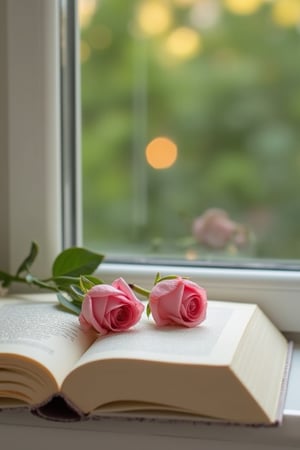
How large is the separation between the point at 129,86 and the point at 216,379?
1.48 m

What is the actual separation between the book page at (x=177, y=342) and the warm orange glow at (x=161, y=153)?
1.19 metres

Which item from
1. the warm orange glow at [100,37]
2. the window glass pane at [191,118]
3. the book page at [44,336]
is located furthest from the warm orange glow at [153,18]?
the book page at [44,336]

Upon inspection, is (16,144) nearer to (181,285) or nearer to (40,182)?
(40,182)

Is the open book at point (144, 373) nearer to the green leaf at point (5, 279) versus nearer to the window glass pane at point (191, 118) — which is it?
the green leaf at point (5, 279)

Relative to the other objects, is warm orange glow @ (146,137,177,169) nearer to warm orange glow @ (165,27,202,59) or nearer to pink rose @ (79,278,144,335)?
warm orange glow @ (165,27,202,59)

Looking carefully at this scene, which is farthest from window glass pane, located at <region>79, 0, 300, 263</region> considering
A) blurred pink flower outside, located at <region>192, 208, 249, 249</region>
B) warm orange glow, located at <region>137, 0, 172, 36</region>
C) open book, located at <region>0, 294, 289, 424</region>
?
open book, located at <region>0, 294, 289, 424</region>

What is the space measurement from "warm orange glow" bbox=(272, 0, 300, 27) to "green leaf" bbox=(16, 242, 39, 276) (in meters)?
1.31

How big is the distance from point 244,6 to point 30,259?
4.39 ft

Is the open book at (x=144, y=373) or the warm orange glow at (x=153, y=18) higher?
the warm orange glow at (x=153, y=18)

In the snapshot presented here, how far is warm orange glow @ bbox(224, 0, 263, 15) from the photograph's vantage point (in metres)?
2.00

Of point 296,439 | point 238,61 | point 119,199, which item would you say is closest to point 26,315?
point 296,439

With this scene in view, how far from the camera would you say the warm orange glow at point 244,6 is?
2.00 m

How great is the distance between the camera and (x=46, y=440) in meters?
0.67

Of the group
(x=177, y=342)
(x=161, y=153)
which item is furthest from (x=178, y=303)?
(x=161, y=153)
